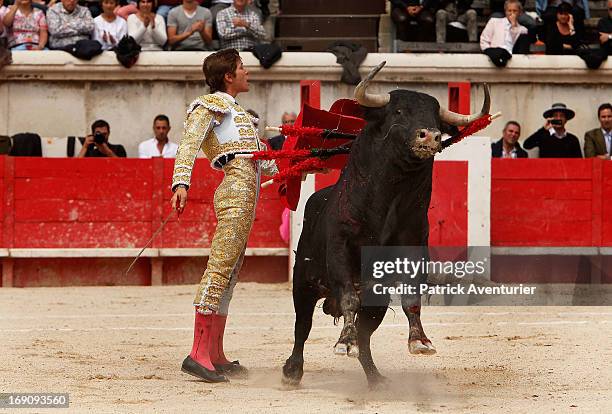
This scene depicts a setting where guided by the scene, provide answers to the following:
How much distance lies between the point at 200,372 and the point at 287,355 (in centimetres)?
104

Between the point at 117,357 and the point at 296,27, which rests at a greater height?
the point at 296,27

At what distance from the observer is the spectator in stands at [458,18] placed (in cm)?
1160

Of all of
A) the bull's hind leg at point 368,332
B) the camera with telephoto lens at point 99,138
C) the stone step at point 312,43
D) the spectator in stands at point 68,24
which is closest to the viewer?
the bull's hind leg at point 368,332

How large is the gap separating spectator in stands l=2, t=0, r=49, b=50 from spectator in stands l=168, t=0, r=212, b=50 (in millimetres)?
1041

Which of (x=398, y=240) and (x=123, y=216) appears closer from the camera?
(x=398, y=240)

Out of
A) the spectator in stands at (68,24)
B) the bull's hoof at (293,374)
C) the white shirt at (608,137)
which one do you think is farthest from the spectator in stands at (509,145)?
the bull's hoof at (293,374)

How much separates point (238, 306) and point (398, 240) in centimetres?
363

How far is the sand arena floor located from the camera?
A: 504cm

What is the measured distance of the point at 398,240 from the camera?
5.19m

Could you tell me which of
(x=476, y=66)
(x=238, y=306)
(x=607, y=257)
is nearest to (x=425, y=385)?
(x=238, y=306)

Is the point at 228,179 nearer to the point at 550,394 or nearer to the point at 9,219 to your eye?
the point at 550,394

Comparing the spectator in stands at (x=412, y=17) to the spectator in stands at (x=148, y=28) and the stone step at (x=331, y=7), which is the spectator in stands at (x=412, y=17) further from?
the spectator in stands at (x=148, y=28)

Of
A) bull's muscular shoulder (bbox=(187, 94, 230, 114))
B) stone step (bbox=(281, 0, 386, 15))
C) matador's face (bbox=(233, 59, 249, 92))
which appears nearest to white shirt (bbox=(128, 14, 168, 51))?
stone step (bbox=(281, 0, 386, 15))

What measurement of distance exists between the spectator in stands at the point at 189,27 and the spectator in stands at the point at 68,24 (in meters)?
0.67
